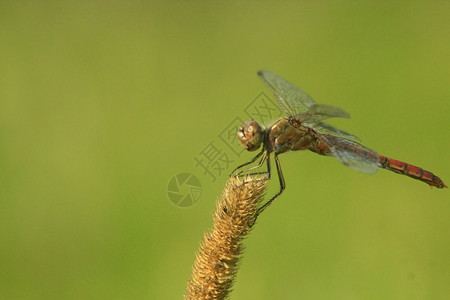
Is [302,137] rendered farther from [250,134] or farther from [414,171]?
[414,171]

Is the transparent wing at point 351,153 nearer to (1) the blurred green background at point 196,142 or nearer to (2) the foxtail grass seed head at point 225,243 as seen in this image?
(2) the foxtail grass seed head at point 225,243

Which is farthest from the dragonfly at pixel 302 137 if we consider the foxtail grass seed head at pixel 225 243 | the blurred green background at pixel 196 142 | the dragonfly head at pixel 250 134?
the blurred green background at pixel 196 142

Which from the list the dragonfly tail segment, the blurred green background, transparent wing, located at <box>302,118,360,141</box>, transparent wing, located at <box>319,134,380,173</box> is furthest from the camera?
the blurred green background

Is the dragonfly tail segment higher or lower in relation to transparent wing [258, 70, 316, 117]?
higher

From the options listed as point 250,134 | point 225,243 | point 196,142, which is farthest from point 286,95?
point 196,142

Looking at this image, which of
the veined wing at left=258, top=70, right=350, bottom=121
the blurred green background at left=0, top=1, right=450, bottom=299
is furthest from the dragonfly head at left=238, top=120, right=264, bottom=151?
the blurred green background at left=0, top=1, right=450, bottom=299

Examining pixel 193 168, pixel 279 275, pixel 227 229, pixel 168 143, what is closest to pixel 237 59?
pixel 168 143

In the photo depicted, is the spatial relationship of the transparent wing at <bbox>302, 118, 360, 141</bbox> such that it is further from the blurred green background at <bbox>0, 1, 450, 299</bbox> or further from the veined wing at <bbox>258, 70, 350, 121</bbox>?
the blurred green background at <bbox>0, 1, 450, 299</bbox>
